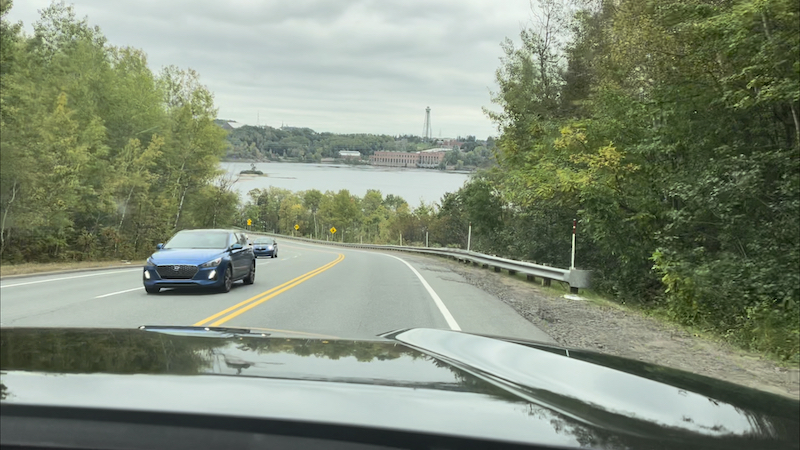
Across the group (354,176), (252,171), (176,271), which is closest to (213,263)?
(176,271)

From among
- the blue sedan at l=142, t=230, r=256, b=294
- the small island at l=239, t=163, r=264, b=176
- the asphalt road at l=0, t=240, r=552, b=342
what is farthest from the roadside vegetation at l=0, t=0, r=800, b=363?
the blue sedan at l=142, t=230, r=256, b=294

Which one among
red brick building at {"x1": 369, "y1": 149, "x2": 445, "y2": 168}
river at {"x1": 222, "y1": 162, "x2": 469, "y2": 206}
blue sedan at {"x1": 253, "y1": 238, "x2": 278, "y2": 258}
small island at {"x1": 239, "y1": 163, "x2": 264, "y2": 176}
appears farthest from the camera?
river at {"x1": 222, "y1": 162, "x2": 469, "y2": 206}

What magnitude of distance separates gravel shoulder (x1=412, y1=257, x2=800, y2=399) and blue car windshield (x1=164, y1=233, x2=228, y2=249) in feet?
23.9

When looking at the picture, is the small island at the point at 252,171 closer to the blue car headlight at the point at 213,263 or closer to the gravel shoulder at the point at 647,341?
the blue car headlight at the point at 213,263

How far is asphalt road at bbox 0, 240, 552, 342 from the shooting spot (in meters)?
9.16

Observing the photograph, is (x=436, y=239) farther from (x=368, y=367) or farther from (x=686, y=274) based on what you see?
(x=368, y=367)

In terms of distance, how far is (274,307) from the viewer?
11195 millimetres

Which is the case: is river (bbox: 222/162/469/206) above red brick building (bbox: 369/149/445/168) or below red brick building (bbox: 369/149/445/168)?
below

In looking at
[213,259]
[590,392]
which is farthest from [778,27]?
[213,259]

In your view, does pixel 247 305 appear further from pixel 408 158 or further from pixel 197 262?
pixel 408 158

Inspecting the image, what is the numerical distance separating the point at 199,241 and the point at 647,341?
10607 millimetres

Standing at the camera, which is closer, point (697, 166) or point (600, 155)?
point (697, 166)

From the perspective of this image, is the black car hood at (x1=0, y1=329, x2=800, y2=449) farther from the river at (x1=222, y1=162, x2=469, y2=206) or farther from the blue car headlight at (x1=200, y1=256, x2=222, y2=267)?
the river at (x1=222, y1=162, x2=469, y2=206)

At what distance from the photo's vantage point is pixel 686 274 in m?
11.7
